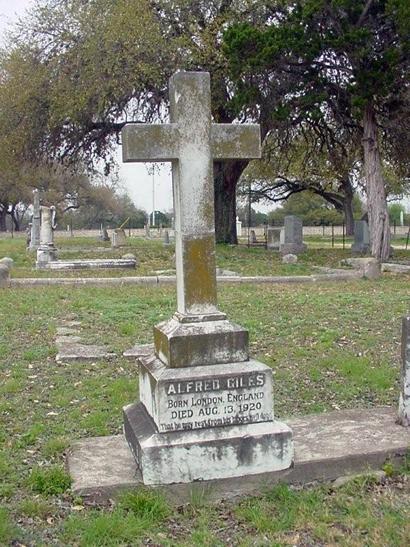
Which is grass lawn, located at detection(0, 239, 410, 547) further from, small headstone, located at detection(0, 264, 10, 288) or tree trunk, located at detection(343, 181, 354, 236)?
tree trunk, located at detection(343, 181, 354, 236)

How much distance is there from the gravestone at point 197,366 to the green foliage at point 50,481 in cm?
45

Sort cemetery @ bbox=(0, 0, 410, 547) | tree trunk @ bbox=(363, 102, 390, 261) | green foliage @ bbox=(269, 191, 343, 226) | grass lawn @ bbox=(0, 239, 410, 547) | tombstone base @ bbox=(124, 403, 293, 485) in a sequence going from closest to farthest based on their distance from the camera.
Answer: grass lawn @ bbox=(0, 239, 410, 547) < cemetery @ bbox=(0, 0, 410, 547) < tombstone base @ bbox=(124, 403, 293, 485) < tree trunk @ bbox=(363, 102, 390, 261) < green foliage @ bbox=(269, 191, 343, 226)

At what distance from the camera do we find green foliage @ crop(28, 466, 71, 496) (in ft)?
12.2

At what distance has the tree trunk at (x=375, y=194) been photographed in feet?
67.8

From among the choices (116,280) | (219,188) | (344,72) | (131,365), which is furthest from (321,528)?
(219,188)

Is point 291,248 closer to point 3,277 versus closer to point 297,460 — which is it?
point 3,277

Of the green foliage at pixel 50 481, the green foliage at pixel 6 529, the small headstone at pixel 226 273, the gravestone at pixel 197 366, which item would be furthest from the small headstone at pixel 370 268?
the green foliage at pixel 6 529

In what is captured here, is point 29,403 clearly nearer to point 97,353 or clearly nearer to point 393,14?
point 97,353

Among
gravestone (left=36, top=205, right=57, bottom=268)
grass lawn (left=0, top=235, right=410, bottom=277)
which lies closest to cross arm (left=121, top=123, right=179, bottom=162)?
grass lawn (left=0, top=235, right=410, bottom=277)

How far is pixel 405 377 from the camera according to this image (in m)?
4.45

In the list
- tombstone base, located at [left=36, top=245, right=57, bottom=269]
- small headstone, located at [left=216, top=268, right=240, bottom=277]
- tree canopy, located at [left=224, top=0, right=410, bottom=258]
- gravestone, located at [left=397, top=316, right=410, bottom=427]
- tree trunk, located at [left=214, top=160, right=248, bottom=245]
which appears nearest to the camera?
gravestone, located at [left=397, top=316, right=410, bottom=427]

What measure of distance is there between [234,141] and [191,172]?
377mm

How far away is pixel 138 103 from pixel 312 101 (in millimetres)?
6617

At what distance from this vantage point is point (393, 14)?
18281 millimetres
